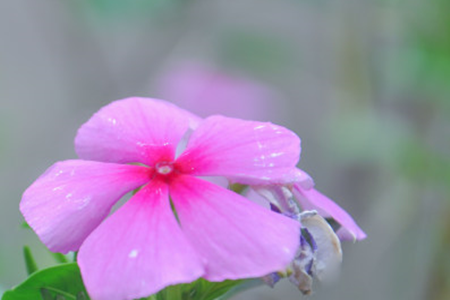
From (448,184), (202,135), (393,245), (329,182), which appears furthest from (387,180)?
(202,135)

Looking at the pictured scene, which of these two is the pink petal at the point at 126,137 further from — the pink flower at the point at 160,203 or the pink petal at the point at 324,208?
the pink petal at the point at 324,208

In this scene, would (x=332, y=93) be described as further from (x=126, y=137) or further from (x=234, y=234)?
(x=234, y=234)

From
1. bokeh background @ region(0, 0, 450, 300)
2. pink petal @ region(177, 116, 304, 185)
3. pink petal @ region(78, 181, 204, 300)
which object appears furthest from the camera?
bokeh background @ region(0, 0, 450, 300)

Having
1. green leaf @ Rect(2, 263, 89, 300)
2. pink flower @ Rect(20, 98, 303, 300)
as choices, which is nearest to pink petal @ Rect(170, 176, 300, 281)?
pink flower @ Rect(20, 98, 303, 300)

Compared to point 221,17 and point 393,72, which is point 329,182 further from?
point 393,72

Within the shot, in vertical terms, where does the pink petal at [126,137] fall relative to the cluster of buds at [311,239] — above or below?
above

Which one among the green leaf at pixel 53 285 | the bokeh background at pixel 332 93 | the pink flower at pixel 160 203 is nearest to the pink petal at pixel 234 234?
the pink flower at pixel 160 203

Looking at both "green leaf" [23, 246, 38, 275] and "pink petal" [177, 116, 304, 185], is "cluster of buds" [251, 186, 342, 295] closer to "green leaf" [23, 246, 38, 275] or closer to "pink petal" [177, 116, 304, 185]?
"pink petal" [177, 116, 304, 185]
